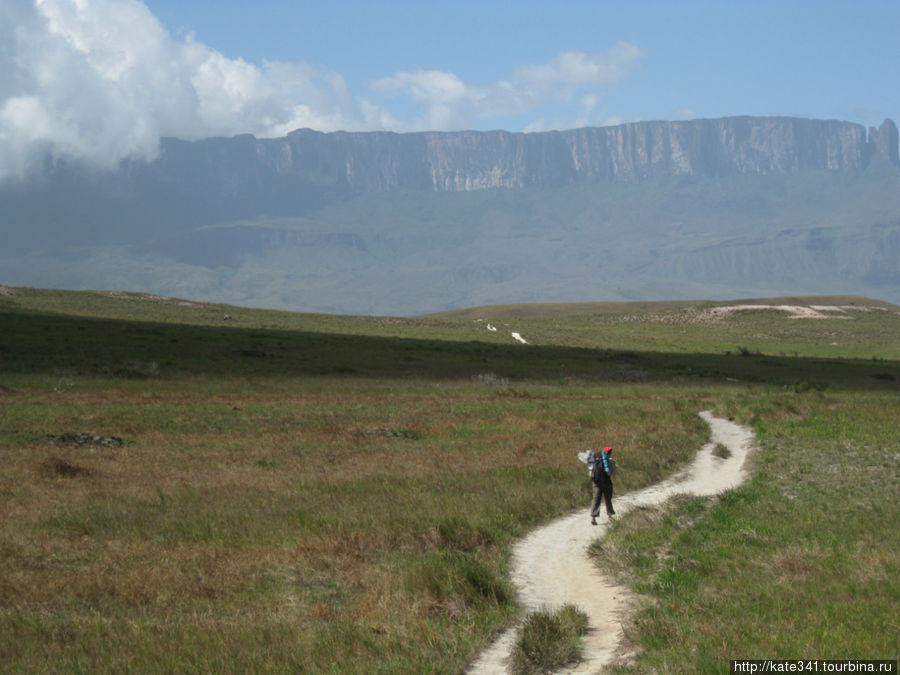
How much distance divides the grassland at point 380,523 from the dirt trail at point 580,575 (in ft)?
1.22

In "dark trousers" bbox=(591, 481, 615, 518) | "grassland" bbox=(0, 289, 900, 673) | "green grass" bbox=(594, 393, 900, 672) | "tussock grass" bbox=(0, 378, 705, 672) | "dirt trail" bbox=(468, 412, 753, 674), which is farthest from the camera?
"dark trousers" bbox=(591, 481, 615, 518)

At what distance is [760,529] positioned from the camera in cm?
1474

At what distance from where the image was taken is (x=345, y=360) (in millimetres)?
65625

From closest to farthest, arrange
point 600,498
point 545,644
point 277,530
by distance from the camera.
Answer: point 545,644 < point 277,530 < point 600,498

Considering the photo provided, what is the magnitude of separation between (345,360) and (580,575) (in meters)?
52.9

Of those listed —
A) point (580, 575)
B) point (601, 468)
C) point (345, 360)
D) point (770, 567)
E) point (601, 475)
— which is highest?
point (601, 468)

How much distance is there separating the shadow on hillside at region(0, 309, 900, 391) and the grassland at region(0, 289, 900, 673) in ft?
Answer: 23.3

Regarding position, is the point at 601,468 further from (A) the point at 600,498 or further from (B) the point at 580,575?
(B) the point at 580,575

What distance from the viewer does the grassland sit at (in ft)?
33.3

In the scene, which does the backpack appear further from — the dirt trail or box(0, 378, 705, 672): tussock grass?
box(0, 378, 705, 672): tussock grass

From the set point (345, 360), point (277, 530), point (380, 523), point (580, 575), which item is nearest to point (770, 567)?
point (580, 575)

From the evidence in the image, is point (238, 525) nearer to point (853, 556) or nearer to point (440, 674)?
point (440, 674)

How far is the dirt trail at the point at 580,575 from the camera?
1029 cm

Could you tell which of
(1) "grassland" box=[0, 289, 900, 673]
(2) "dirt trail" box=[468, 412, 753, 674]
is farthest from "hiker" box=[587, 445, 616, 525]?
(1) "grassland" box=[0, 289, 900, 673]
